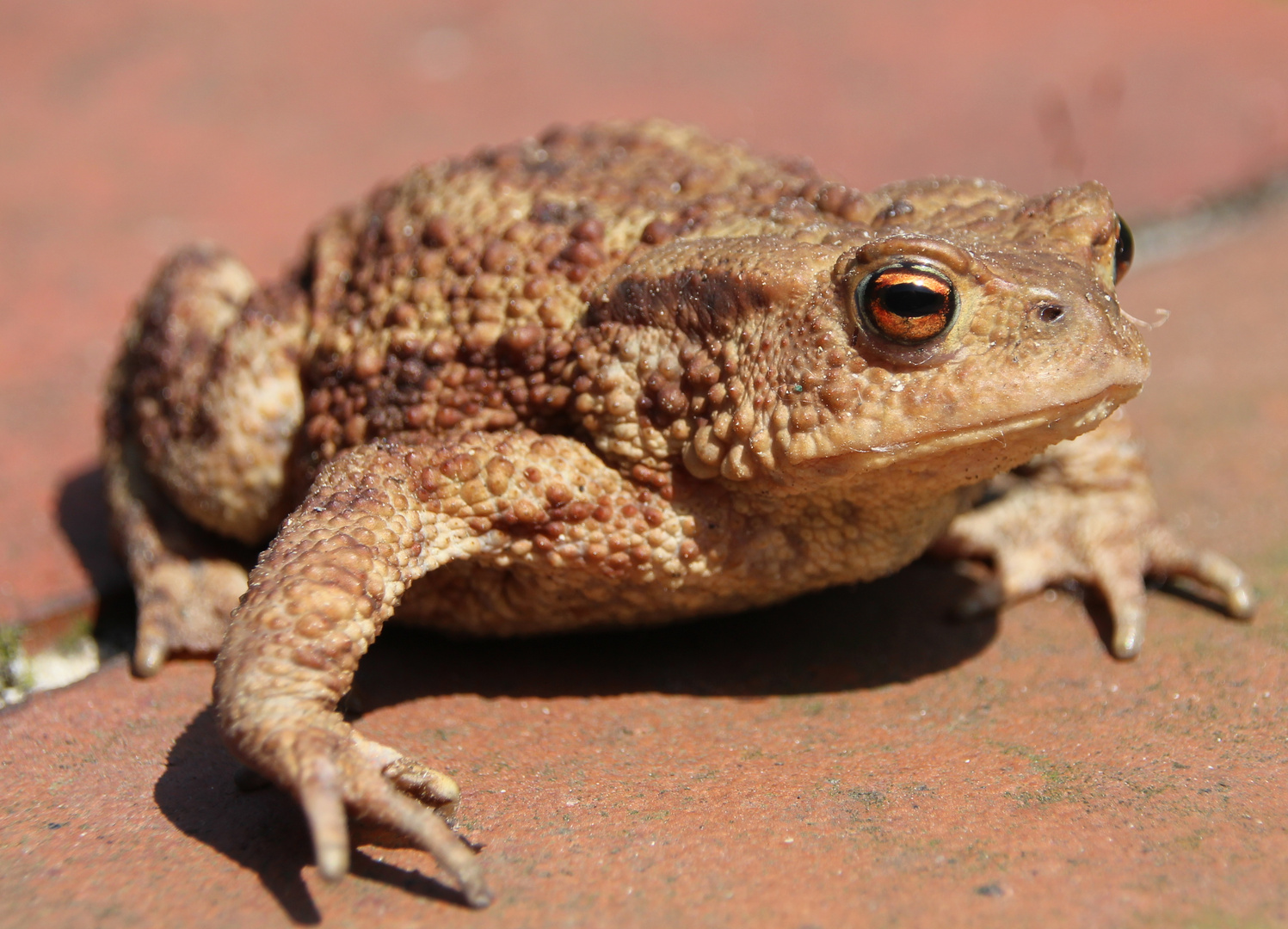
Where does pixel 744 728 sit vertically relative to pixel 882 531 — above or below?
below

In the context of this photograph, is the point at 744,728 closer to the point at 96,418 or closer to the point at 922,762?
the point at 922,762

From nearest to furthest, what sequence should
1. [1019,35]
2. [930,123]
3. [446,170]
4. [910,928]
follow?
[910,928] → [446,170] → [930,123] → [1019,35]

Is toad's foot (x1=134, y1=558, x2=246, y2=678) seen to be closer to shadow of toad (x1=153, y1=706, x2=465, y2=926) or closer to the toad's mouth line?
shadow of toad (x1=153, y1=706, x2=465, y2=926)

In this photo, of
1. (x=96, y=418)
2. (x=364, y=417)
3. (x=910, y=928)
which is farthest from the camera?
(x=96, y=418)

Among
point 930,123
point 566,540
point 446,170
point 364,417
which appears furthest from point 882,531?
point 930,123

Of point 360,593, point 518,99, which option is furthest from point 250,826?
point 518,99

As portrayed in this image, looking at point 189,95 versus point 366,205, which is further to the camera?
point 189,95

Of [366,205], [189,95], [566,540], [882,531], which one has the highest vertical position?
[189,95]
